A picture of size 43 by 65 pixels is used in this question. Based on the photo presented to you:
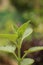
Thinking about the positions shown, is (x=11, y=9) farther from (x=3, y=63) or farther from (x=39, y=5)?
(x=3, y=63)

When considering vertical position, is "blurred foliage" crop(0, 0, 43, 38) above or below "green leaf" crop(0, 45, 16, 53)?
below

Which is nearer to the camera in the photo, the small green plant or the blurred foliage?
the small green plant

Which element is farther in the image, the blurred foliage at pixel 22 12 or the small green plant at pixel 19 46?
the blurred foliage at pixel 22 12

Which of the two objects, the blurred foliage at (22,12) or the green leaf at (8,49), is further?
the blurred foliage at (22,12)

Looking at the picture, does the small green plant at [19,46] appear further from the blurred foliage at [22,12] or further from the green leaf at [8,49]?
the blurred foliage at [22,12]

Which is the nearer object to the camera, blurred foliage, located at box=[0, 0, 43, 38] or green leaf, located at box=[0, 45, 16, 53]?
green leaf, located at box=[0, 45, 16, 53]

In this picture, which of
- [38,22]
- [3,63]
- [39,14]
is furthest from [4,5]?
[3,63]

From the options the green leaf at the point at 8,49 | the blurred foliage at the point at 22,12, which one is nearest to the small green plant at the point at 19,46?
the green leaf at the point at 8,49

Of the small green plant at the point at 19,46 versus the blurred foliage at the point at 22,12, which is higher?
the small green plant at the point at 19,46

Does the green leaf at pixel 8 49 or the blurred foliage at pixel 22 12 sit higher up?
the green leaf at pixel 8 49

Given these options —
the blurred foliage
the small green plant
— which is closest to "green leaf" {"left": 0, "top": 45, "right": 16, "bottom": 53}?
the small green plant

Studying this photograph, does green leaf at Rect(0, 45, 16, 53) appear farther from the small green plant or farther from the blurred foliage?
the blurred foliage
